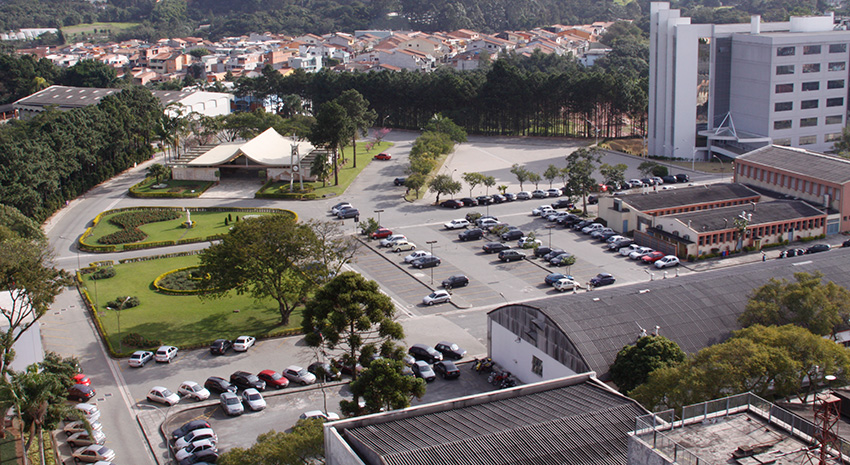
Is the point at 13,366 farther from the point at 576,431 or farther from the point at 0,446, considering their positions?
the point at 576,431

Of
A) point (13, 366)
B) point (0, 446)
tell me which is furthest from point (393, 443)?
point (13, 366)

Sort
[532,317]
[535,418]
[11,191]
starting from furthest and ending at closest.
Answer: [11,191], [532,317], [535,418]

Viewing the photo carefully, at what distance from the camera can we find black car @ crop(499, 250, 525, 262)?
54.6 metres

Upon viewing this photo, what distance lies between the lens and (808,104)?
3041 inches

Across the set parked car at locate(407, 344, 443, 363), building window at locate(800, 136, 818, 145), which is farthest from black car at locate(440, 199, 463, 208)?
building window at locate(800, 136, 818, 145)

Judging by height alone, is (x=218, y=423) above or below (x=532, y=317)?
below

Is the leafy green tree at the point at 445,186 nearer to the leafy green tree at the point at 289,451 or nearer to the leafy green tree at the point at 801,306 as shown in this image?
the leafy green tree at the point at 801,306

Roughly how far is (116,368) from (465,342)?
1715 centimetres

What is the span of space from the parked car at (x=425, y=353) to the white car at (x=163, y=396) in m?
11.0

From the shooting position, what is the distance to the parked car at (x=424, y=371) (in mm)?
37500

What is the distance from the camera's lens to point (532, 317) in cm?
3678

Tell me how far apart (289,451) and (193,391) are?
1286 centimetres

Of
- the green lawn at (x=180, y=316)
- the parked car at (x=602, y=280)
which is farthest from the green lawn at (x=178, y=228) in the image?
the parked car at (x=602, y=280)

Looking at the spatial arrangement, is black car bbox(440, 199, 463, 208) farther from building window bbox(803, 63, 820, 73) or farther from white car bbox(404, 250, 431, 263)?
building window bbox(803, 63, 820, 73)
